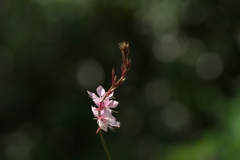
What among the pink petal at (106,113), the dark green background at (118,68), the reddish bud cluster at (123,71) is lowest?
the dark green background at (118,68)

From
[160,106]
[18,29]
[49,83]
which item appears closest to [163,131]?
[160,106]

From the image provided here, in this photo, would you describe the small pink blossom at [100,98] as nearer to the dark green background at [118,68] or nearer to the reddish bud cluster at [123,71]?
the reddish bud cluster at [123,71]

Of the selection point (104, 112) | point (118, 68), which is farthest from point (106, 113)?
point (118, 68)

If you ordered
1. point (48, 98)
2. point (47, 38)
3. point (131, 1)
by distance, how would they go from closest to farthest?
point (131, 1), point (47, 38), point (48, 98)

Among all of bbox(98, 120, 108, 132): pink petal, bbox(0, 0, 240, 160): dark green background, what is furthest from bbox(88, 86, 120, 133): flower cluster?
bbox(0, 0, 240, 160): dark green background

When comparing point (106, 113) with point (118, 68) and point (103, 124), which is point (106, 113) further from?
point (118, 68)

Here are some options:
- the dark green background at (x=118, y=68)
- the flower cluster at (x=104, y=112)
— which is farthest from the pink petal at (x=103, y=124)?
the dark green background at (x=118, y=68)

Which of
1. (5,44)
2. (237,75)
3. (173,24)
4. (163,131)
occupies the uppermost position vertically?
(5,44)

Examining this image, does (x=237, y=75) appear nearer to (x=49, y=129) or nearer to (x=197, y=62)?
(x=197, y=62)
